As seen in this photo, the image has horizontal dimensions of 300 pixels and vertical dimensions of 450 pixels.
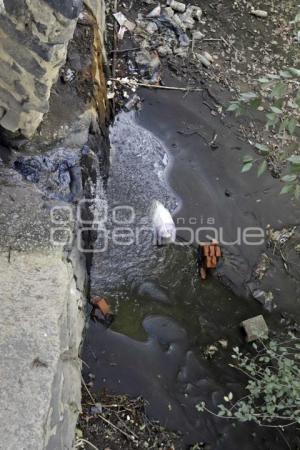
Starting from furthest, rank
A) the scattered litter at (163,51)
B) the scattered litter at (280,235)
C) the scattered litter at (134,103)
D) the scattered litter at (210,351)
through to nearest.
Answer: the scattered litter at (163,51)
the scattered litter at (134,103)
the scattered litter at (280,235)
the scattered litter at (210,351)

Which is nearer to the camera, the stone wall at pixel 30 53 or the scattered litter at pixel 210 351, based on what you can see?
the stone wall at pixel 30 53

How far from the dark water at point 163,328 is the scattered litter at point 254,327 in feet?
0.31

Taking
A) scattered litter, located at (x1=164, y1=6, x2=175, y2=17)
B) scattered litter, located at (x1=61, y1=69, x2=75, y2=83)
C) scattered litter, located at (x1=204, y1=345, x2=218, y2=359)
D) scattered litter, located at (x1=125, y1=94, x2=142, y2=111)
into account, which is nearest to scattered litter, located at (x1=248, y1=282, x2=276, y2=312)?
scattered litter, located at (x1=204, y1=345, x2=218, y2=359)

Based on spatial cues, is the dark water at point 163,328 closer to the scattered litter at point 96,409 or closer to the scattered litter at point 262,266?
the scattered litter at point 96,409

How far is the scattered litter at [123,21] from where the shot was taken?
524 cm

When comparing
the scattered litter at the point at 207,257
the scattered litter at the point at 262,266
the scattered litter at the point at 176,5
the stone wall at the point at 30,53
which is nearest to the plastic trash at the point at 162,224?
the scattered litter at the point at 207,257

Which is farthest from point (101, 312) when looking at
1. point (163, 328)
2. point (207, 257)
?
point (207, 257)

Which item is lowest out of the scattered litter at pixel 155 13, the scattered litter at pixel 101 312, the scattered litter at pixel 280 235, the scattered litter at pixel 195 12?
the scattered litter at pixel 101 312

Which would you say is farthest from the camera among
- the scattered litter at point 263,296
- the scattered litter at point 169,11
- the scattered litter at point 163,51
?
the scattered litter at point 169,11

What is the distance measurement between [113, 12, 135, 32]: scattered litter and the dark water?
162 cm

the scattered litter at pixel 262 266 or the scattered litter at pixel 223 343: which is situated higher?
the scattered litter at pixel 262 266

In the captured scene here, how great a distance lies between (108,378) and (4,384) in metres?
1.18

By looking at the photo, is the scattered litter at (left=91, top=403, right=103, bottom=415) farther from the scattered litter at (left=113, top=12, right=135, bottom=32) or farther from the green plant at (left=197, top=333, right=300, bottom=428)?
the scattered litter at (left=113, top=12, right=135, bottom=32)

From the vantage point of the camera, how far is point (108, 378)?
3.54 meters
